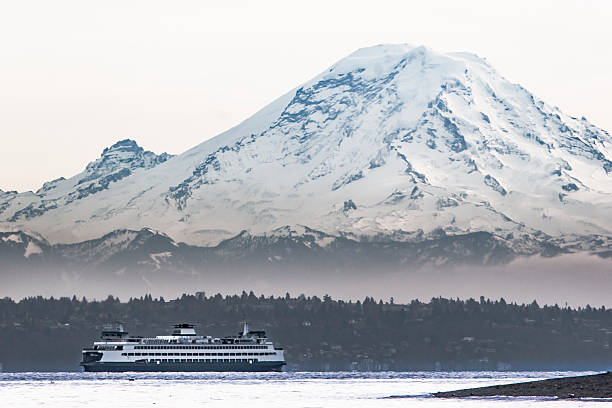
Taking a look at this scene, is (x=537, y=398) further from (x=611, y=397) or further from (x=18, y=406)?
(x=18, y=406)

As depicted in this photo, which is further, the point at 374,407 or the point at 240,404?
the point at 240,404

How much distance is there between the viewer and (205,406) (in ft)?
632

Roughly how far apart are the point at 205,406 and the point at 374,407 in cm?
2399

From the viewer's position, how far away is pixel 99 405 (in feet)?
650

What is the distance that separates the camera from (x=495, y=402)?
584ft

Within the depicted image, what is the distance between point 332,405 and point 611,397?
4000 cm

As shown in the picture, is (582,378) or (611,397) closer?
(611,397)

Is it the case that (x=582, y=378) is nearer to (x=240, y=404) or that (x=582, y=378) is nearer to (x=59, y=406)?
(x=240, y=404)

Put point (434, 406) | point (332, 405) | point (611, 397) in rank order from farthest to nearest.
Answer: point (332, 405) < point (434, 406) < point (611, 397)

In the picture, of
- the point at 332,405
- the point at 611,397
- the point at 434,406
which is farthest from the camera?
the point at 332,405

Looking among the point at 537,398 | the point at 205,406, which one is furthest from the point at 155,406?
the point at 537,398

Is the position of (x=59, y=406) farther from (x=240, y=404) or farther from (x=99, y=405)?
(x=240, y=404)

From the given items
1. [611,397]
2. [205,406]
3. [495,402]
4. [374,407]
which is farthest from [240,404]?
[611,397]

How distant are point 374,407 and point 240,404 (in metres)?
23.5
